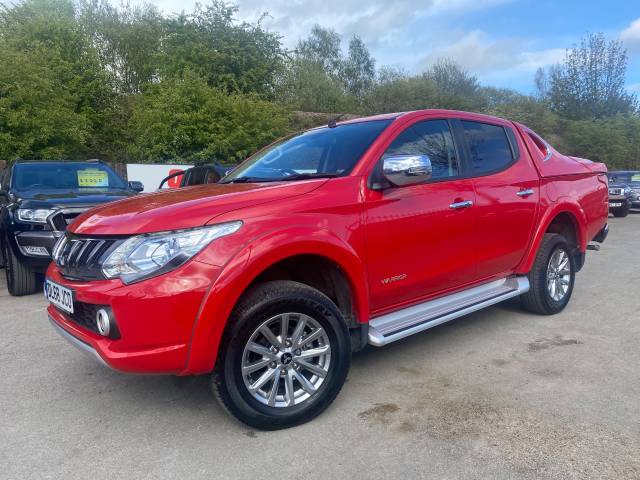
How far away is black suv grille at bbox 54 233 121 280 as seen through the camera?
106 inches

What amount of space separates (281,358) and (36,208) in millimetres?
4354

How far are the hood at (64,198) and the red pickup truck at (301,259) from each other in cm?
265

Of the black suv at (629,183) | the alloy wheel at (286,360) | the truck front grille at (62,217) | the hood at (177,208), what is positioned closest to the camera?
the hood at (177,208)

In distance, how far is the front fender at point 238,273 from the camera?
2551 mm

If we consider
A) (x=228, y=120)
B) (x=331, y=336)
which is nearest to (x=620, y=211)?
(x=228, y=120)

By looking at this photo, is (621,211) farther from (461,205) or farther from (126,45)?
(126,45)

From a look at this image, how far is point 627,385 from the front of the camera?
Result: 3.38 meters

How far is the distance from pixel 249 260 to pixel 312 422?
104 centimetres

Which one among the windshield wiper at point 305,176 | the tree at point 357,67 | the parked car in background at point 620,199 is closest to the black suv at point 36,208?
the windshield wiper at point 305,176

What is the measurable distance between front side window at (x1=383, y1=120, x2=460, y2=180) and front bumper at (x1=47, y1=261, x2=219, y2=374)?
1.69m

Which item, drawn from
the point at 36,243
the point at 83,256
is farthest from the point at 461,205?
the point at 36,243

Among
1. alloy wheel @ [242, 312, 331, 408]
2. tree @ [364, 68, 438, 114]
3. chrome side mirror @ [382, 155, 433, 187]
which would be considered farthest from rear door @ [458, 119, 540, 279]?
tree @ [364, 68, 438, 114]

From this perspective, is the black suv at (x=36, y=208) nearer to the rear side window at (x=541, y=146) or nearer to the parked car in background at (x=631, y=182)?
the rear side window at (x=541, y=146)

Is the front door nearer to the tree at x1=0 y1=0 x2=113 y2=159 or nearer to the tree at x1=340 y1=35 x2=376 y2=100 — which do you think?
the tree at x1=0 y1=0 x2=113 y2=159
